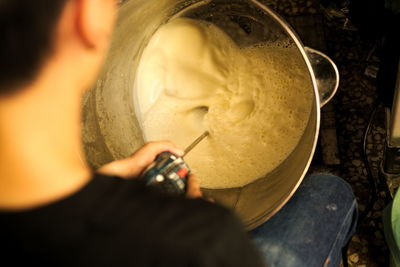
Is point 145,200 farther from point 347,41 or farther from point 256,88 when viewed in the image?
point 347,41

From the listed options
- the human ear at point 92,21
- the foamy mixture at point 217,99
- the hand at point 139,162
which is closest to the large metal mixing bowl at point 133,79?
the foamy mixture at point 217,99

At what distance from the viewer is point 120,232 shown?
1.20 ft

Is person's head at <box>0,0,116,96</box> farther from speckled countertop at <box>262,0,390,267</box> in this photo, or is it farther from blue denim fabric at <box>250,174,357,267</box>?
speckled countertop at <box>262,0,390,267</box>

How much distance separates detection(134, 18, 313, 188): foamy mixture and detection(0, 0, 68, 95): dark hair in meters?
0.49

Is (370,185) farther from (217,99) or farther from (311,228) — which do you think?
(217,99)

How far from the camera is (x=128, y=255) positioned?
362mm

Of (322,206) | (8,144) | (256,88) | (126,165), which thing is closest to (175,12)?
(256,88)

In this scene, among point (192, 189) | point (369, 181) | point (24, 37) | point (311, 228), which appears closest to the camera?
point (24, 37)

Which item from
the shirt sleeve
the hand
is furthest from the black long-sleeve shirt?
the hand

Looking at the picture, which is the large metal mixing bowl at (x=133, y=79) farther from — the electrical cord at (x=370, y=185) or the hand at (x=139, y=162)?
the electrical cord at (x=370, y=185)

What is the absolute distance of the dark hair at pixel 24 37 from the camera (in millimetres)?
324

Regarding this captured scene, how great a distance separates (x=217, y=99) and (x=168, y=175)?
0.29 meters

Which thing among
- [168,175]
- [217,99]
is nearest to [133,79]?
[217,99]

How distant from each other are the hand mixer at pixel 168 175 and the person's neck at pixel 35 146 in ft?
0.60
